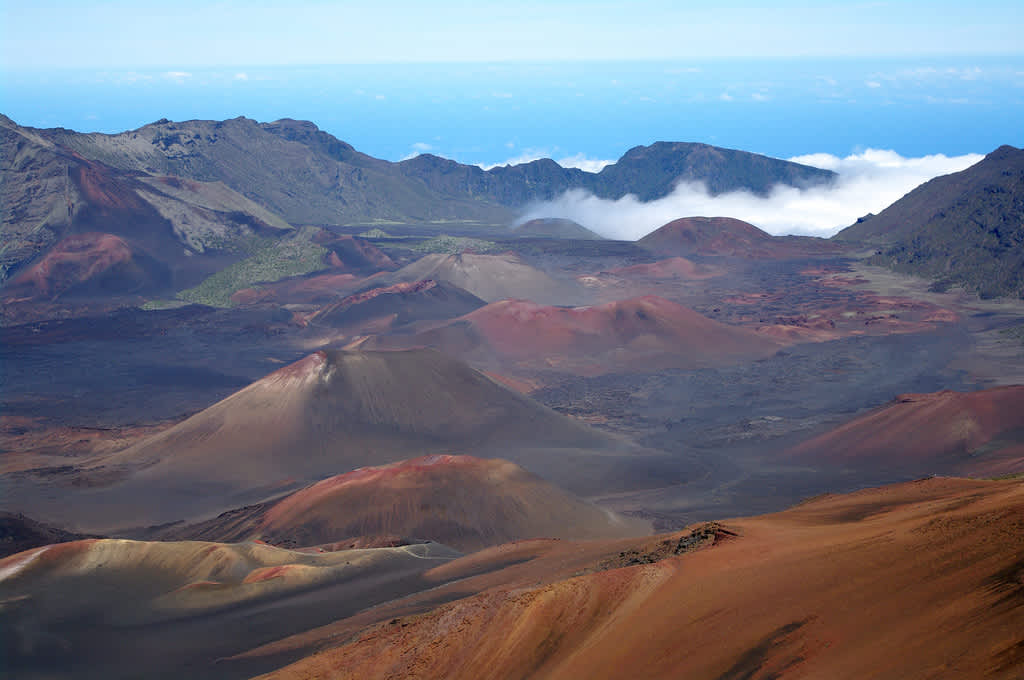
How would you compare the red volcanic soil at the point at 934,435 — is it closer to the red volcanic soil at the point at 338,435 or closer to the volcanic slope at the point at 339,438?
the volcanic slope at the point at 339,438

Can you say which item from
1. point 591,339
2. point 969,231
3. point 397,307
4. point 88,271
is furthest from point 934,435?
point 88,271

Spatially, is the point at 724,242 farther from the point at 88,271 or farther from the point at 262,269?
the point at 88,271

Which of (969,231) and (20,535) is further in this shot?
(969,231)

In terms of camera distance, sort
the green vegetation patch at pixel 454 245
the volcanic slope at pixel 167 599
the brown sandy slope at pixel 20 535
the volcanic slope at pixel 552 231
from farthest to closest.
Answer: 1. the volcanic slope at pixel 552 231
2. the green vegetation patch at pixel 454 245
3. the brown sandy slope at pixel 20 535
4. the volcanic slope at pixel 167 599

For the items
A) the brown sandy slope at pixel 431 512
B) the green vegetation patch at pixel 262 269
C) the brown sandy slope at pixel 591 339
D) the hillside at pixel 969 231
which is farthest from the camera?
the green vegetation patch at pixel 262 269

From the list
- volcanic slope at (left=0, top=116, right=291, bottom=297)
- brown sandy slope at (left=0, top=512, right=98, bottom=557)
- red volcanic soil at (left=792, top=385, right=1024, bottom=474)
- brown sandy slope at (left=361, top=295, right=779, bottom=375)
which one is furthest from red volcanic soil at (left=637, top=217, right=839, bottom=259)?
brown sandy slope at (left=0, top=512, right=98, bottom=557)

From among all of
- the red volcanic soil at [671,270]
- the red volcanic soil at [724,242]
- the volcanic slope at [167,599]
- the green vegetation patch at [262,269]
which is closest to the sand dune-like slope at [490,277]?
the red volcanic soil at [671,270]

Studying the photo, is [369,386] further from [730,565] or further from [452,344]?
[730,565]

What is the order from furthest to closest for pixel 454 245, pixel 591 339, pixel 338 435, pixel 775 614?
1. pixel 454 245
2. pixel 591 339
3. pixel 338 435
4. pixel 775 614
